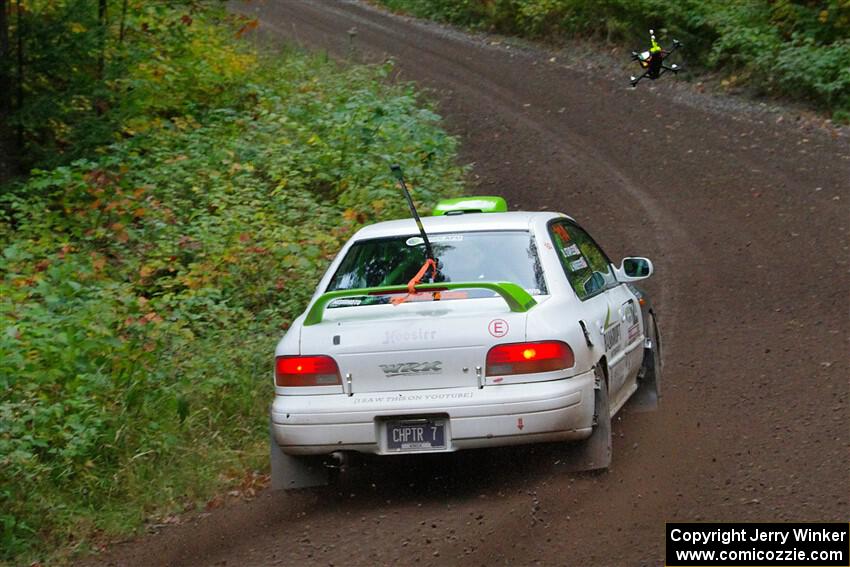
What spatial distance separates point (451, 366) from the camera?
21.0 ft

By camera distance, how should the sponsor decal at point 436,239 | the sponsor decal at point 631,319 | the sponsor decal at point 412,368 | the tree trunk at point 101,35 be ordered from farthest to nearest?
the tree trunk at point 101,35 < the sponsor decal at point 631,319 < the sponsor decal at point 436,239 < the sponsor decal at point 412,368

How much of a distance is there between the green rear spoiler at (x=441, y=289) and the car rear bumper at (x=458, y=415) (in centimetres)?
46

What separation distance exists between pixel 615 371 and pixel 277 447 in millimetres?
2209

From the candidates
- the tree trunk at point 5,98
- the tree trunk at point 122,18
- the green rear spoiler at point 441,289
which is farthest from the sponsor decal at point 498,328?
the tree trunk at point 122,18

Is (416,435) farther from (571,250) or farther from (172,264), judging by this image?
(172,264)

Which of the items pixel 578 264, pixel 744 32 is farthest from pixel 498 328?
pixel 744 32

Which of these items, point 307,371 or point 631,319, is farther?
point 631,319

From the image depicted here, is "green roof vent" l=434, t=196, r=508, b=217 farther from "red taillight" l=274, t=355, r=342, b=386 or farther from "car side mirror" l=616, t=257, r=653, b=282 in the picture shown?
"red taillight" l=274, t=355, r=342, b=386

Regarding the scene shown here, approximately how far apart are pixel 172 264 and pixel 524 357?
6.13 metres

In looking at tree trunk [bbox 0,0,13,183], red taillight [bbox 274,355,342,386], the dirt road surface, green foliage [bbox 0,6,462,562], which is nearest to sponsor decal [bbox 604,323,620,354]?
the dirt road surface

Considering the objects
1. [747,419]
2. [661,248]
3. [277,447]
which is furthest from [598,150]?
[277,447]

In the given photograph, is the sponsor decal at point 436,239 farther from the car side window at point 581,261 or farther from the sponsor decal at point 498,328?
the sponsor decal at point 498,328

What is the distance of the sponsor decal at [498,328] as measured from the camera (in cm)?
636

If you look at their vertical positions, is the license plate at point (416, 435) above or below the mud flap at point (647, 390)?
above
